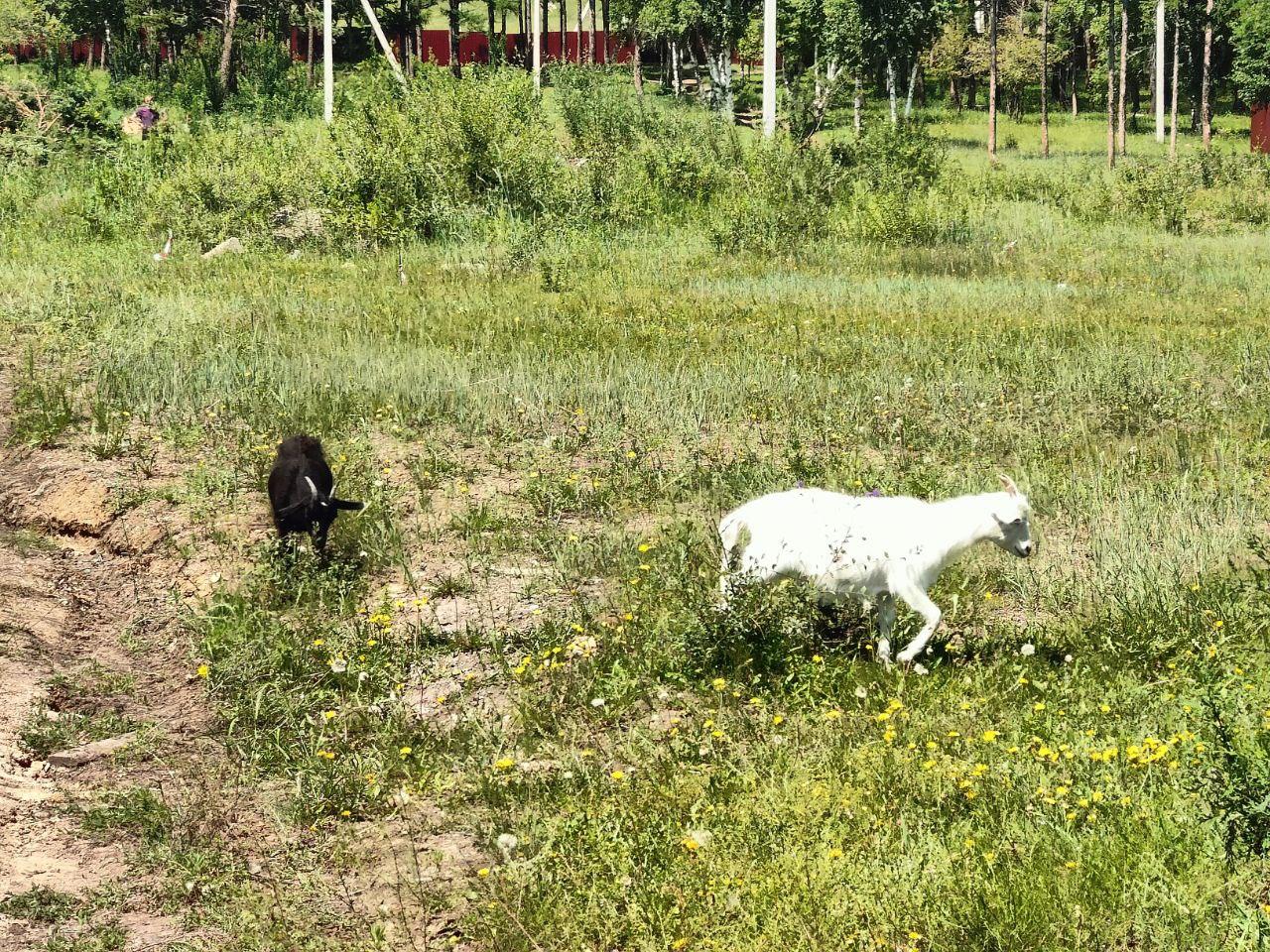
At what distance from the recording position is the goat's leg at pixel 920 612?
6418 millimetres

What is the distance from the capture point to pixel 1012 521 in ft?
21.5

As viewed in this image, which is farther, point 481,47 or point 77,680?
point 481,47

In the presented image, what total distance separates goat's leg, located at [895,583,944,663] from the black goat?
395 cm

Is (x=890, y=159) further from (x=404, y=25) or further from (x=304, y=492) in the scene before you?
(x=404, y=25)

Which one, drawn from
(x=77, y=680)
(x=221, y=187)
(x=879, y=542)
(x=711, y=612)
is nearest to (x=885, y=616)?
(x=879, y=542)

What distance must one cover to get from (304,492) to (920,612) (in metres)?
4.46

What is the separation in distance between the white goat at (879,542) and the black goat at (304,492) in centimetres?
322

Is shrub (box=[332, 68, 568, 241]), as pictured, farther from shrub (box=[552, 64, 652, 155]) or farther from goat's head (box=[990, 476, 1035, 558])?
goat's head (box=[990, 476, 1035, 558])

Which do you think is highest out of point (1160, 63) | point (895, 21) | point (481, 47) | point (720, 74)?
point (481, 47)

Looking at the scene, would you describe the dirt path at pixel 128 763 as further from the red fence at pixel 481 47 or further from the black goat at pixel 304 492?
the red fence at pixel 481 47

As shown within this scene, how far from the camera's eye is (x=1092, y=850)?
15.3ft

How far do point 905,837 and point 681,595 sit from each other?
2769 millimetres

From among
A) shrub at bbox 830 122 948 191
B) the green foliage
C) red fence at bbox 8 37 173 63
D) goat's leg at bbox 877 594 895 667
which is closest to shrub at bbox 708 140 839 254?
shrub at bbox 830 122 948 191

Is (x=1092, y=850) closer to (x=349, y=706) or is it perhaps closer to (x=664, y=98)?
(x=349, y=706)
